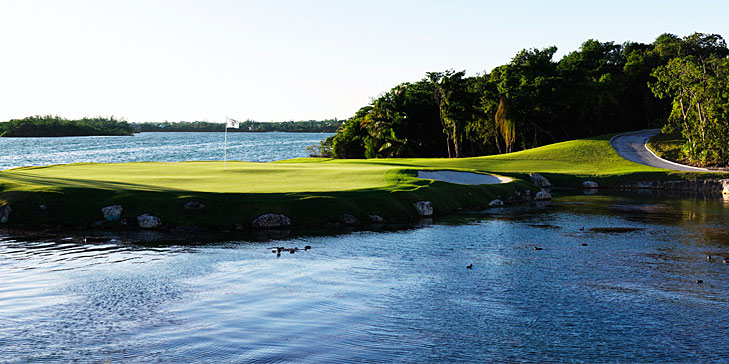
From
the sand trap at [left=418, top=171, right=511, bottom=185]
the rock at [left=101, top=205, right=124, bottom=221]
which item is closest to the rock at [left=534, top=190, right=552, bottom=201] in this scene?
the sand trap at [left=418, top=171, right=511, bottom=185]

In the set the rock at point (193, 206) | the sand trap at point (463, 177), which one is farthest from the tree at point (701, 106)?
the rock at point (193, 206)

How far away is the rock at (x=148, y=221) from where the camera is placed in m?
30.3

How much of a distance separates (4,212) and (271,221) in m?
13.9

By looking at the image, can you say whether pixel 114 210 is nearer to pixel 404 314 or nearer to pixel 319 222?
pixel 319 222

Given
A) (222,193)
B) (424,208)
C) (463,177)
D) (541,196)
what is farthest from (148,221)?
(541,196)

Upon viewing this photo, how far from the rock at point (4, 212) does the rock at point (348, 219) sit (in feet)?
56.2

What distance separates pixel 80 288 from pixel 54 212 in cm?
1408

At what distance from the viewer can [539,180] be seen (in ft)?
194

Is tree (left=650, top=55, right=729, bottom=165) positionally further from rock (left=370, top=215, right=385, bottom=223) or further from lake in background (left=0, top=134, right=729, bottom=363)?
rock (left=370, top=215, right=385, bottom=223)

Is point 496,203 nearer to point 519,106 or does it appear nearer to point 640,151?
point 640,151

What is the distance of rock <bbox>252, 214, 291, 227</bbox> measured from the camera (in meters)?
31.2

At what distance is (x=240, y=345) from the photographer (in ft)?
47.1

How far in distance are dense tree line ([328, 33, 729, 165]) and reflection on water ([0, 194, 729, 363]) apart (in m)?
65.1

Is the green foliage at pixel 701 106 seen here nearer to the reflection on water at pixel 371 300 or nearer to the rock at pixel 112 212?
the reflection on water at pixel 371 300
